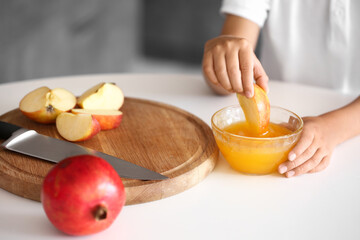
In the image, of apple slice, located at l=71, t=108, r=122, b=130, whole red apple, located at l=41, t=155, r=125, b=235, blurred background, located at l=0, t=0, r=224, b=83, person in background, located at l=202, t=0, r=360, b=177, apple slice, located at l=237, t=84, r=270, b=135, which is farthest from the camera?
blurred background, located at l=0, t=0, r=224, b=83

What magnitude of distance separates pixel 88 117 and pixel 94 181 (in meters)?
0.37

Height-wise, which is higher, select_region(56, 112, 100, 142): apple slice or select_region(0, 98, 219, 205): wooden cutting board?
select_region(56, 112, 100, 142): apple slice

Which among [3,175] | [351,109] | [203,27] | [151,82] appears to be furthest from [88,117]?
[203,27]

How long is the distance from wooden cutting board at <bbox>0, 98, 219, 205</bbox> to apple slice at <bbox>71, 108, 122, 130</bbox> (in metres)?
0.02

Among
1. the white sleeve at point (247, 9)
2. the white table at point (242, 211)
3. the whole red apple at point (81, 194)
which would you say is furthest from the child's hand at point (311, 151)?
the white sleeve at point (247, 9)

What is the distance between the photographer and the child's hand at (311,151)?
939mm

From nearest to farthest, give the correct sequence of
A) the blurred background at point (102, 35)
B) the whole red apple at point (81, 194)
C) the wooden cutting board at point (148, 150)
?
the whole red apple at point (81, 194), the wooden cutting board at point (148, 150), the blurred background at point (102, 35)

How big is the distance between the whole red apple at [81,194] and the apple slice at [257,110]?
15.6 inches

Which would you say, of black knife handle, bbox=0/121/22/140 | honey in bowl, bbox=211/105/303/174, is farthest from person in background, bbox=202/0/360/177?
black knife handle, bbox=0/121/22/140

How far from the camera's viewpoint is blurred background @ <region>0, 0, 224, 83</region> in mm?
2607

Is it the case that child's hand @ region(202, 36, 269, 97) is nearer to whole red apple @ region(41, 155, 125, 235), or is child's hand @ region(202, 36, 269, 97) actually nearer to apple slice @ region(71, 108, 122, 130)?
apple slice @ region(71, 108, 122, 130)

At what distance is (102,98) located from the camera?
115 cm

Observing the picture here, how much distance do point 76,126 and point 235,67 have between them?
1.35 feet

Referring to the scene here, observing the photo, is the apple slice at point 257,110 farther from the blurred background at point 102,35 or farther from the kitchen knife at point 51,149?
the blurred background at point 102,35
